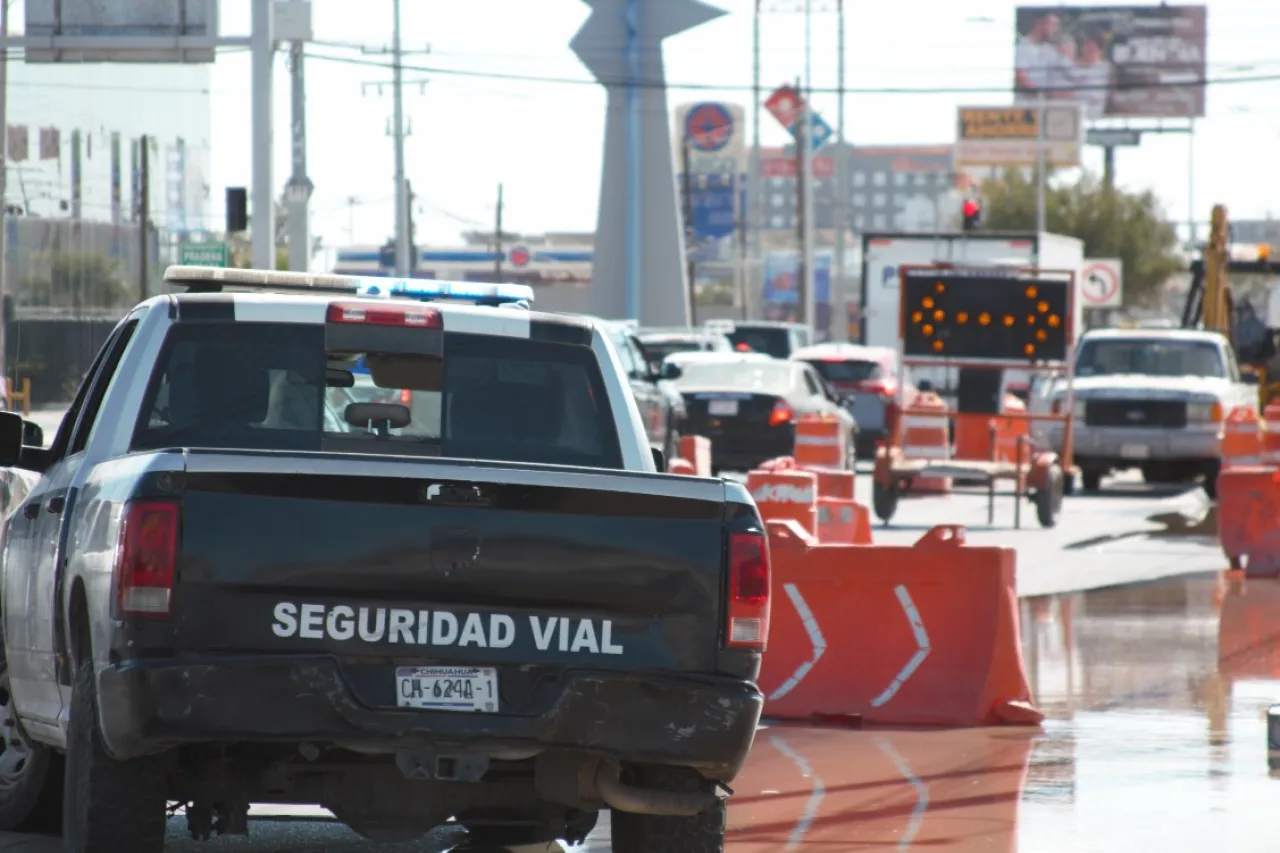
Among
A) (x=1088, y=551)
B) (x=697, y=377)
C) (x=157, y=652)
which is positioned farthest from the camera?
(x=697, y=377)

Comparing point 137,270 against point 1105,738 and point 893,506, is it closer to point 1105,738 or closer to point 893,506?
point 893,506

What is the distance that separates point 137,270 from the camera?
35.2 metres

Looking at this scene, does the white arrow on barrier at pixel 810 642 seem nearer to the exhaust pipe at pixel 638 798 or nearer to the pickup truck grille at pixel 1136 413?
the exhaust pipe at pixel 638 798

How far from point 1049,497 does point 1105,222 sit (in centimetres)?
8430

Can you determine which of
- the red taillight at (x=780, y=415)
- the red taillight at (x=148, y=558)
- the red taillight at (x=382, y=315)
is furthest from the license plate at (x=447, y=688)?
the red taillight at (x=780, y=415)

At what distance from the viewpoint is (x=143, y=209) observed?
35.4 m

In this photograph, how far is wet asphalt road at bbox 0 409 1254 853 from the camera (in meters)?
8.02

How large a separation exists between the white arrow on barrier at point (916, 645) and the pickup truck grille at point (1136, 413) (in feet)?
55.2

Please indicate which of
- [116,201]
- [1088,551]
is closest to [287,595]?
[1088,551]

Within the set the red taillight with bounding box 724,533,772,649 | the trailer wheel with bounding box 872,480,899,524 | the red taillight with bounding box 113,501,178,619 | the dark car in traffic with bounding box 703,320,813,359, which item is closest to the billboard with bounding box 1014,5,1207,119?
the dark car in traffic with bounding box 703,320,813,359

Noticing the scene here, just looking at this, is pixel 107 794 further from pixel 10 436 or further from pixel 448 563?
pixel 10 436

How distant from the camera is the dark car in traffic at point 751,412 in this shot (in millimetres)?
26859

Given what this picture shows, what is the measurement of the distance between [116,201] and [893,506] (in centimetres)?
1635

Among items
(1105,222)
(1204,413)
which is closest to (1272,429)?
(1204,413)
